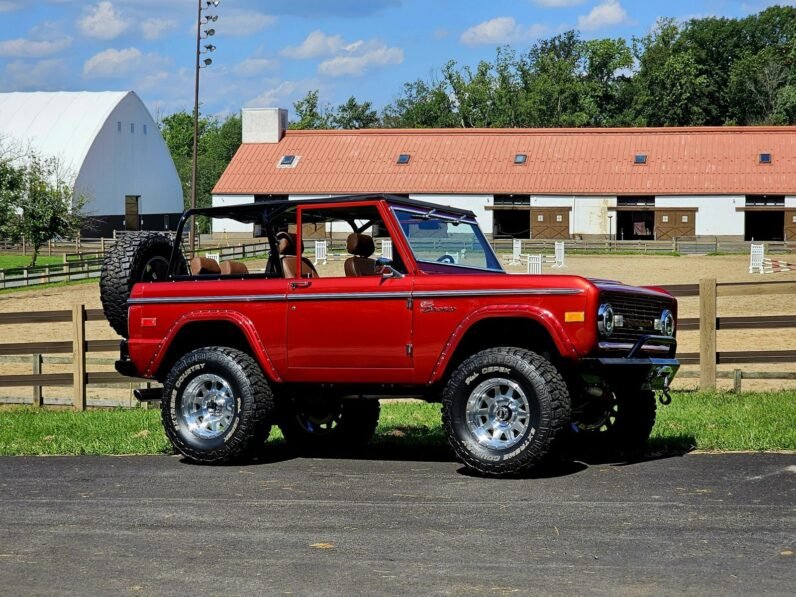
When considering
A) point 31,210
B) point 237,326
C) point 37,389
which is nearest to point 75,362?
point 37,389

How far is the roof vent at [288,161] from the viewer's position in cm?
7294

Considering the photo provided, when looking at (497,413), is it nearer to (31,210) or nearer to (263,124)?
(31,210)

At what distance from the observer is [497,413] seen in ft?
29.2

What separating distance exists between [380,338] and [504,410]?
42.2 inches

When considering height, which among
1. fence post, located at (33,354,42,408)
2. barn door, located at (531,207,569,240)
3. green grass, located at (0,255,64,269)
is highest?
barn door, located at (531,207,569,240)

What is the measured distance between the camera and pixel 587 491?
26.8 ft

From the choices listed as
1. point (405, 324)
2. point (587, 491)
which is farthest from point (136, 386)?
point (587, 491)

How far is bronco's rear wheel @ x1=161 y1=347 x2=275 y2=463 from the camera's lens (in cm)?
964

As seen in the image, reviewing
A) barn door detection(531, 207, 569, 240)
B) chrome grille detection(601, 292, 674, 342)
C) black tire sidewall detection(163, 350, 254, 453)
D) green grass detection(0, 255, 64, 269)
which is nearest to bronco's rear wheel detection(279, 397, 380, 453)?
black tire sidewall detection(163, 350, 254, 453)

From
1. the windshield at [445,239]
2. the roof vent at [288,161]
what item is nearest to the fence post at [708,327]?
the windshield at [445,239]

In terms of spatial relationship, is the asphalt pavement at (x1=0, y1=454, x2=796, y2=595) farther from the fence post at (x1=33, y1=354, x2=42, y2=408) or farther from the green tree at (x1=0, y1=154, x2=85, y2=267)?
the green tree at (x1=0, y1=154, x2=85, y2=267)

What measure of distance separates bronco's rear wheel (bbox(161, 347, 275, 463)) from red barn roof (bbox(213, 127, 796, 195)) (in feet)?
191

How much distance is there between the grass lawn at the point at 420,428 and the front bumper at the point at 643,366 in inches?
37.7

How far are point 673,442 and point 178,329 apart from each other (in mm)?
4118
